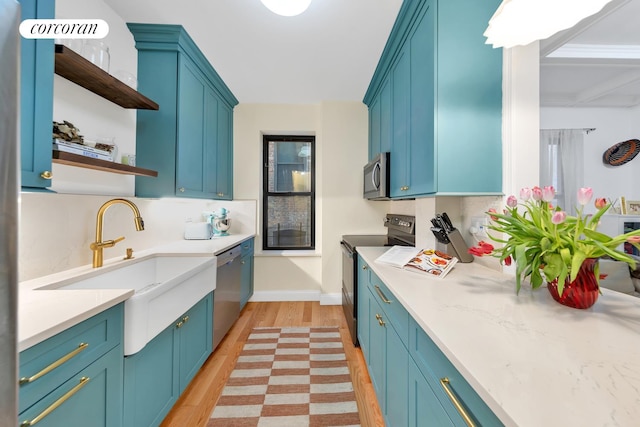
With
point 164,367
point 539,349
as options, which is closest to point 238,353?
point 164,367

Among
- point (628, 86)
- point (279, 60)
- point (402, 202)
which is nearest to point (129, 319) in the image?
point (279, 60)

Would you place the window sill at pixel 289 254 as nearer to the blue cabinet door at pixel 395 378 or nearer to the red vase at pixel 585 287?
the blue cabinet door at pixel 395 378

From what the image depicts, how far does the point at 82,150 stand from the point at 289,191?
2.42 metres

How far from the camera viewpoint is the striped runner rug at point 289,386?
1.48 m

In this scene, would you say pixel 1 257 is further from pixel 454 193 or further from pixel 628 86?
pixel 628 86

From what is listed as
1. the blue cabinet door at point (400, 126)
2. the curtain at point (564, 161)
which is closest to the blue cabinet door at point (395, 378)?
the blue cabinet door at point (400, 126)

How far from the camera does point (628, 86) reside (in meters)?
2.15

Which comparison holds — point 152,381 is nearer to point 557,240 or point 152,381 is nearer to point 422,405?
point 422,405

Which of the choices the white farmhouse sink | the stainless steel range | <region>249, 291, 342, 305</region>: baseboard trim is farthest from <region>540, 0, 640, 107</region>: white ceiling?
<region>249, 291, 342, 305</region>: baseboard trim

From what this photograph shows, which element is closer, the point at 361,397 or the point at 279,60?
the point at 361,397

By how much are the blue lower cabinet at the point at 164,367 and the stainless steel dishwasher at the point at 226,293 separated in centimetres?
17

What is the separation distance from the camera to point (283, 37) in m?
1.97

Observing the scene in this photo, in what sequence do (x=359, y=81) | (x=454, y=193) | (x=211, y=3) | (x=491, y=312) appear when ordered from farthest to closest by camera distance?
(x=359, y=81)
(x=211, y=3)
(x=454, y=193)
(x=491, y=312)

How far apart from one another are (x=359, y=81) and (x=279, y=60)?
887 mm
